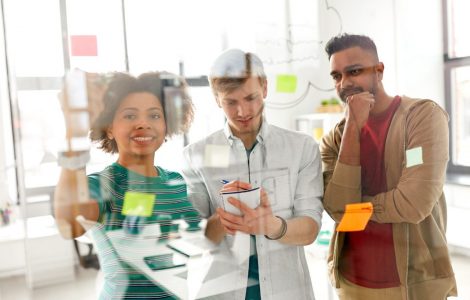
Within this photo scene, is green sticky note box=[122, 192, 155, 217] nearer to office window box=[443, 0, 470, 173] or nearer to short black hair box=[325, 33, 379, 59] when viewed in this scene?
short black hair box=[325, 33, 379, 59]

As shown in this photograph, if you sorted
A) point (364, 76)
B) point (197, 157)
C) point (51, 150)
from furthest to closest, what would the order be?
point (364, 76) < point (197, 157) < point (51, 150)

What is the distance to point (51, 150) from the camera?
0.72 m

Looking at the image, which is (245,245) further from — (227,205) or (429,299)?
(429,299)

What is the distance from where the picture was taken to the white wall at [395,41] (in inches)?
37.1

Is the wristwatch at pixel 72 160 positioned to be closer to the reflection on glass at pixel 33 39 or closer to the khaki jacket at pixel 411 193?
the reflection on glass at pixel 33 39

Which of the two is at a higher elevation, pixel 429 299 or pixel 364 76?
pixel 364 76

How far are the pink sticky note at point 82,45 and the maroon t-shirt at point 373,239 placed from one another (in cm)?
60

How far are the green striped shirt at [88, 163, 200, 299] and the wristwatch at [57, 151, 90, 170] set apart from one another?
28 mm

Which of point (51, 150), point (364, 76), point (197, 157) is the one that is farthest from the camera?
Result: point (364, 76)

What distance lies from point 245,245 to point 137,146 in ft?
1.00

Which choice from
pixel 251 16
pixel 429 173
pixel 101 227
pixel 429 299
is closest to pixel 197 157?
pixel 101 227

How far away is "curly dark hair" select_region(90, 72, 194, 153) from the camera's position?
2.43 feet

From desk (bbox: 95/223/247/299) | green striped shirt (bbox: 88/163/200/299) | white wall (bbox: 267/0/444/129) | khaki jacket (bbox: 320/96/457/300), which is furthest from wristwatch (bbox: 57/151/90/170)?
khaki jacket (bbox: 320/96/457/300)

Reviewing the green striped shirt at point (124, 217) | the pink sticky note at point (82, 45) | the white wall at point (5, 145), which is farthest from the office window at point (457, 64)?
the white wall at point (5, 145)
